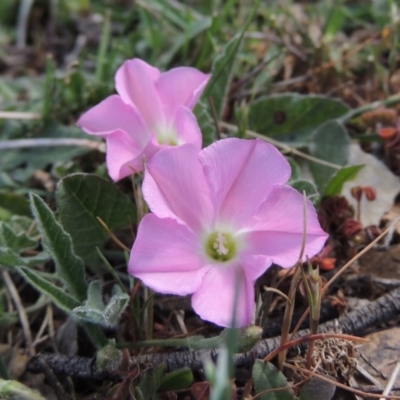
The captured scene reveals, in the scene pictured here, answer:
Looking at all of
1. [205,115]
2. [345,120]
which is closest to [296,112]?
[345,120]

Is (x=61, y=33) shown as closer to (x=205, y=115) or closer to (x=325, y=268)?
(x=205, y=115)

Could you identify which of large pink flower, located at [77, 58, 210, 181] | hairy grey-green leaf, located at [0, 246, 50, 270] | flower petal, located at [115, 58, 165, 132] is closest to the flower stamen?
large pink flower, located at [77, 58, 210, 181]

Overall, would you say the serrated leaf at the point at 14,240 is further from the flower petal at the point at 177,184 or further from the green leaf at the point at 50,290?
the flower petal at the point at 177,184

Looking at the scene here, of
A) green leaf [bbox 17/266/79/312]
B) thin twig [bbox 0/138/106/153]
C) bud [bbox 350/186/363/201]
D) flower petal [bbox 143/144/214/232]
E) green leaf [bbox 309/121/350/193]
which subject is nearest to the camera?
flower petal [bbox 143/144/214/232]

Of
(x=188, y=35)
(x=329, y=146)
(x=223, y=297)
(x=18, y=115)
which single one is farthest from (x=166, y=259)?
(x=188, y=35)

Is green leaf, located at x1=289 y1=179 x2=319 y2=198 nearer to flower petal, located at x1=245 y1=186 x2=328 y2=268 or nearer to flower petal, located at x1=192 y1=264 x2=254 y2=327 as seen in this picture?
flower petal, located at x1=245 y1=186 x2=328 y2=268

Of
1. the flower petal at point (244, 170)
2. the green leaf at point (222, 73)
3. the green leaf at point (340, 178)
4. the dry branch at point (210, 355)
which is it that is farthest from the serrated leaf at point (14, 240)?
the green leaf at point (340, 178)

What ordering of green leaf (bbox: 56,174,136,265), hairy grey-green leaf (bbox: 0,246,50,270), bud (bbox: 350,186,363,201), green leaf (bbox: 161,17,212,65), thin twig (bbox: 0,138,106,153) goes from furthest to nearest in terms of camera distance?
1. green leaf (bbox: 161,17,212,65)
2. thin twig (bbox: 0,138,106,153)
3. bud (bbox: 350,186,363,201)
4. green leaf (bbox: 56,174,136,265)
5. hairy grey-green leaf (bbox: 0,246,50,270)
